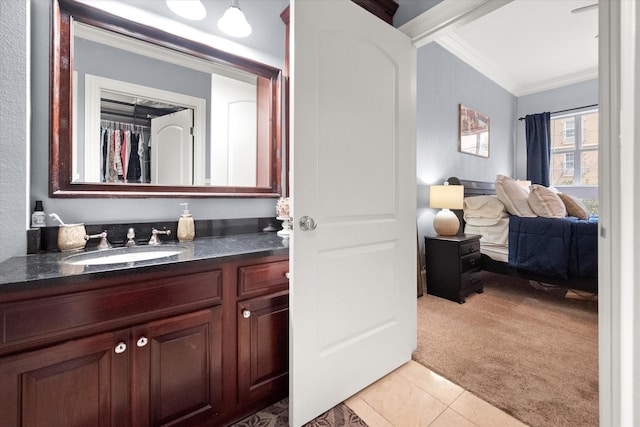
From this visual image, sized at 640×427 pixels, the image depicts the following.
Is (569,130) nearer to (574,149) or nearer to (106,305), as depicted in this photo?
(574,149)

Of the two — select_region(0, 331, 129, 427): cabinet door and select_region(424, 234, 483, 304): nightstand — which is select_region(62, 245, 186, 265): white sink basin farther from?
select_region(424, 234, 483, 304): nightstand

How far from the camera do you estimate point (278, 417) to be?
1.35m

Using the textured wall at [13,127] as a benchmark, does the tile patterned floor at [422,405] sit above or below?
below

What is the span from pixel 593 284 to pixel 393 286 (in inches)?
78.3

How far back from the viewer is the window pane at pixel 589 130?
14.9 feet

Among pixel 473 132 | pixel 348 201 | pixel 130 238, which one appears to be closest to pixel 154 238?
pixel 130 238

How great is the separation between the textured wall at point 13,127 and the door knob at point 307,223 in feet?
3.82

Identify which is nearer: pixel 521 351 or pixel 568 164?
pixel 521 351

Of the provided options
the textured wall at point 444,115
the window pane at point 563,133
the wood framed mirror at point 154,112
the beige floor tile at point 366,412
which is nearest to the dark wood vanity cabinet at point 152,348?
the beige floor tile at point 366,412

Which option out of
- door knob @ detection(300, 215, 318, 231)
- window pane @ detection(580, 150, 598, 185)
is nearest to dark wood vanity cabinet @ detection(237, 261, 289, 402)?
door knob @ detection(300, 215, 318, 231)

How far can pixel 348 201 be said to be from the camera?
4.71 feet

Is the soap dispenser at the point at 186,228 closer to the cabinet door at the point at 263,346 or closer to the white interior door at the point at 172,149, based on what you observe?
the white interior door at the point at 172,149

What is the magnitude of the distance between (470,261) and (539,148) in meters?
3.32

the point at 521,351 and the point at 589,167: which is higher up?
the point at 589,167
